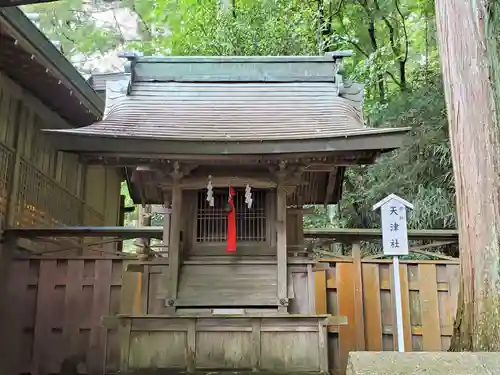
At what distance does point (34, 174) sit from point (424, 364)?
29.9 ft

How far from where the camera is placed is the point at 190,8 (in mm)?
16609

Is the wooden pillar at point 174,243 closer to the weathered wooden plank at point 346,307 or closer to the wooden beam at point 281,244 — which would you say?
the wooden beam at point 281,244

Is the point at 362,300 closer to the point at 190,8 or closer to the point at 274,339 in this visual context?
the point at 274,339

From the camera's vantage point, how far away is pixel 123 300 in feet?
28.3

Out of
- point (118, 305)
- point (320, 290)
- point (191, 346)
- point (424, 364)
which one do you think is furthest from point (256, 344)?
point (424, 364)

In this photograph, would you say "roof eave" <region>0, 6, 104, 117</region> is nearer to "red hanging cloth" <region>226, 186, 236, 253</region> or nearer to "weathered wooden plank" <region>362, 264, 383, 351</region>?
"red hanging cloth" <region>226, 186, 236, 253</region>

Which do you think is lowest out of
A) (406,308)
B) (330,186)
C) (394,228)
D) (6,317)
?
(6,317)

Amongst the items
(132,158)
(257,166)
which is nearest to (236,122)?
(257,166)

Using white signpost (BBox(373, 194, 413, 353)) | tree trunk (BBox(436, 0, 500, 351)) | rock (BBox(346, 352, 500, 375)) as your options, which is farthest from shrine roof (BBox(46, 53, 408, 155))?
rock (BBox(346, 352, 500, 375))

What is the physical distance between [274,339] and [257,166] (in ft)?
7.59

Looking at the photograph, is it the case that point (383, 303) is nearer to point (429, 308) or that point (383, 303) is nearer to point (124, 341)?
point (429, 308)

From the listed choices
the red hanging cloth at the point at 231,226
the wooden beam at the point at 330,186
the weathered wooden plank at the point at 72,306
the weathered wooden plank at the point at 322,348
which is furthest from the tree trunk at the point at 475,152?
the weathered wooden plank at the point at 72,306

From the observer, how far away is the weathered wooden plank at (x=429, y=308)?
8.30m

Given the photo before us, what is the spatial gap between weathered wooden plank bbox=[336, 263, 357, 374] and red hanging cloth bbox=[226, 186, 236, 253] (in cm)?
250
